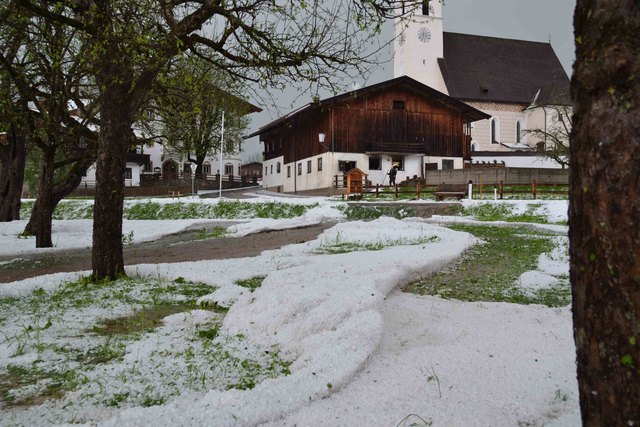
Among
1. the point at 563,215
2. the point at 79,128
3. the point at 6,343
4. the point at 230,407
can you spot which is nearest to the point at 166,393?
the point at 230,407

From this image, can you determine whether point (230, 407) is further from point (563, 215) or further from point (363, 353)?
point (563, 215)

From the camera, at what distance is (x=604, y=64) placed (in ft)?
5.52

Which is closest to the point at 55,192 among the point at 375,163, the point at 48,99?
the point at 48,99

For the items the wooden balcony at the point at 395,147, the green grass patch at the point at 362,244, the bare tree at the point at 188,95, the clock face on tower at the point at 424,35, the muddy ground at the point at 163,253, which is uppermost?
the clock face on tower at the point at 424,35

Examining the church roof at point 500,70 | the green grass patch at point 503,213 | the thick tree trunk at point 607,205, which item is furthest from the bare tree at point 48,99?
the church roof at point 500,70

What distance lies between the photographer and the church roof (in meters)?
56.7

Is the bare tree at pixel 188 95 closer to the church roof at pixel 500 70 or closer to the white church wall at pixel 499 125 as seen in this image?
the church roof at pixel 500 70

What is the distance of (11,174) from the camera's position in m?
17.3

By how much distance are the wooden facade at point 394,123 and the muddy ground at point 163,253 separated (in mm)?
24135

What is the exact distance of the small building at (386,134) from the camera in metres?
39.0

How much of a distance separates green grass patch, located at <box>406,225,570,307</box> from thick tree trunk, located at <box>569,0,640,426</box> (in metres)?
4.10

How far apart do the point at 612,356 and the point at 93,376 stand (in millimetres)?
3065

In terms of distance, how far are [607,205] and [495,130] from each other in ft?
198

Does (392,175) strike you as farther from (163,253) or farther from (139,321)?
(139,321)
